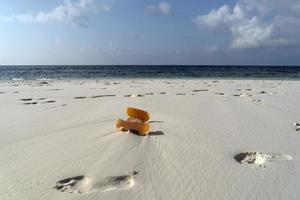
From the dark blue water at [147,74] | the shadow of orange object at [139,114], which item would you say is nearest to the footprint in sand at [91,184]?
the shadow of orange object at [139,114]

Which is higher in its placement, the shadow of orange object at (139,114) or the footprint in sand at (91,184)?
the shadow of orange object at (139,114)

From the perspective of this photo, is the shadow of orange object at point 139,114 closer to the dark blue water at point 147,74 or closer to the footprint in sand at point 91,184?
the footprint in sand at point 91,184

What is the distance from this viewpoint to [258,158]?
4133 millimetres

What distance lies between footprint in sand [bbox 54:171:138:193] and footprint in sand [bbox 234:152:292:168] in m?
1.43

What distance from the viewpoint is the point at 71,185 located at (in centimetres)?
335

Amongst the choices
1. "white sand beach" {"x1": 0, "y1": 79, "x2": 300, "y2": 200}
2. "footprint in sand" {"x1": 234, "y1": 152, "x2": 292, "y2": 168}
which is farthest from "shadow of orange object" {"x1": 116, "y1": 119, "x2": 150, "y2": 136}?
"footprint in sand" {"x1": 234, "y1": 152, "x2": 292, "y2": 168}

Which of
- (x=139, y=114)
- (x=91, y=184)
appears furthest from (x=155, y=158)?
(x=139, y=114)

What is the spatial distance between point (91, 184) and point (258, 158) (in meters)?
2.04

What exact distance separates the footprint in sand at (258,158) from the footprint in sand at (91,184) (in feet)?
4.70

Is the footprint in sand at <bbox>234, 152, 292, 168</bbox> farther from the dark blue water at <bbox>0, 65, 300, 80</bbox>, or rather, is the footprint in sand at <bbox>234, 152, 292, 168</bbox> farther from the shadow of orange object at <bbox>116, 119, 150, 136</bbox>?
the dark blue water at <bbox>0, 65, 300, 80</bbox>

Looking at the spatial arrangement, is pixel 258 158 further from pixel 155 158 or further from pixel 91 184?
pixel 91 184

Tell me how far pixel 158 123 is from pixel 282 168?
2398 mm

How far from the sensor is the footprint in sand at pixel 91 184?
3.28m

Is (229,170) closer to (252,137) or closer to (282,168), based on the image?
(282,168)
